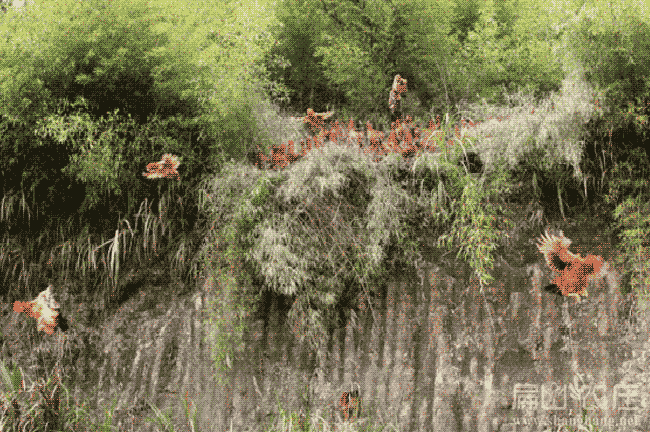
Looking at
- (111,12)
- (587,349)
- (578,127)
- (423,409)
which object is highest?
(111,12)

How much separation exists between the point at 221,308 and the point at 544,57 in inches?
93.6

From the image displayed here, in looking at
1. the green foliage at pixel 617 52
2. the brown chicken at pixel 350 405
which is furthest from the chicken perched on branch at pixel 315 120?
the brown chicken at pixel 350 405

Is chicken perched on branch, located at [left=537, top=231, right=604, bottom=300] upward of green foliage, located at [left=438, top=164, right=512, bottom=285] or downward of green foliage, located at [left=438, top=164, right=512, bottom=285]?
downward

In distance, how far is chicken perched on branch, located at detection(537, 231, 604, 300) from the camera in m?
2.78

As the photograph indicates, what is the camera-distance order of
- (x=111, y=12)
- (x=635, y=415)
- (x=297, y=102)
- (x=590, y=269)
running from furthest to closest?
(x=297, y=102) < (x=111, y=12) < (x=590, y=269) < (x=635, y=415)

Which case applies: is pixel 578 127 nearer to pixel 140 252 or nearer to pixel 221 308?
pixel 221 308

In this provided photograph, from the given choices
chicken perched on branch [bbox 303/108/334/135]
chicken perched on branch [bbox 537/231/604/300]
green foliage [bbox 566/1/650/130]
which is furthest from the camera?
chicken perched on branch [bbox 303/108/334/135]

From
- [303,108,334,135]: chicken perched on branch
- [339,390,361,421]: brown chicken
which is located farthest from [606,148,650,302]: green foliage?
[303,108,334,135]: chicken perched on branch

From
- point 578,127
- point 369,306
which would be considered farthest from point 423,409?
point 578,127

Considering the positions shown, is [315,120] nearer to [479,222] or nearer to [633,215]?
[479,222]

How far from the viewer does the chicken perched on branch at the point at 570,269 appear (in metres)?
2.78

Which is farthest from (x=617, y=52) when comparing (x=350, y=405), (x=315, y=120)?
(x=350, y=405)

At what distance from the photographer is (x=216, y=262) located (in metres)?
3.07

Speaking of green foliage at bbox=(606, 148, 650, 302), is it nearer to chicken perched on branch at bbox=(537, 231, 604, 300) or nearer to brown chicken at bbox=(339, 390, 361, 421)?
chicken perched on branch at bbox=(537, 231, 604, 300)
